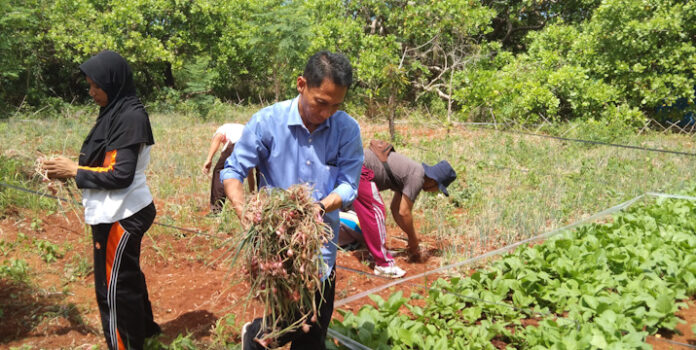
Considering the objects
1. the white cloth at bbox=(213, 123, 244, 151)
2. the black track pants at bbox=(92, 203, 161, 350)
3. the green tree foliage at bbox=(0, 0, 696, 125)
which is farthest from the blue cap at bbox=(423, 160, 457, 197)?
the green tree foliage at bbox=(0, 0, 696, 125)

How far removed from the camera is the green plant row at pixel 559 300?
3.07 m

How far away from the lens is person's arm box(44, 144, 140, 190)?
2508 millimetres

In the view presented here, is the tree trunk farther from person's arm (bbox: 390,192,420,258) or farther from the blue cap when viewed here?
the blue cap

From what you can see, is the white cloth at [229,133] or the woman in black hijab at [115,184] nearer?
the woman in black hijab at [115,184]

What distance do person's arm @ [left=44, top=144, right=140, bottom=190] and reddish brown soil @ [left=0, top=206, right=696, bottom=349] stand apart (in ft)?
2.61

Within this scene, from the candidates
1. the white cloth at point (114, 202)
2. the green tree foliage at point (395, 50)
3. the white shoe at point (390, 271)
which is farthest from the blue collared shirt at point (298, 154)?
the green tree foliage at point (395, 50)

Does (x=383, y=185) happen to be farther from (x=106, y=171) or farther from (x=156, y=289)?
(x=106, y=171)

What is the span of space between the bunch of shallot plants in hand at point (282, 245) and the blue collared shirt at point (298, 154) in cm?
19

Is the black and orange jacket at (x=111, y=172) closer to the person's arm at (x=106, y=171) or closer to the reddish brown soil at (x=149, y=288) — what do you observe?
the person's arm at (x=106, y=171)

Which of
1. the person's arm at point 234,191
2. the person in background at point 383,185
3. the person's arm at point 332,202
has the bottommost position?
the person in background at point 383,185

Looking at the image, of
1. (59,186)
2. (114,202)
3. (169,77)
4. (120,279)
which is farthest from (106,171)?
(169,77)

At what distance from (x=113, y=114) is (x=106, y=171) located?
0.29 metres

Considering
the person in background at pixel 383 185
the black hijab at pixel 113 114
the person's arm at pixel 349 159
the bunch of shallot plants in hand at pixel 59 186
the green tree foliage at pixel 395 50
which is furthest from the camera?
the green tree foliage at pixel 395 50

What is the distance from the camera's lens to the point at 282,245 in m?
1.97
